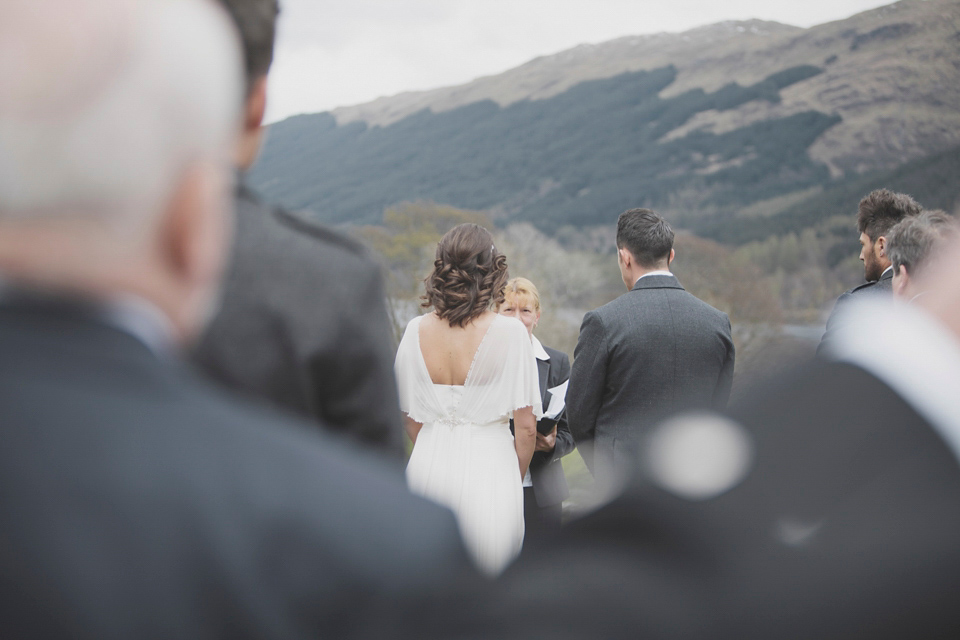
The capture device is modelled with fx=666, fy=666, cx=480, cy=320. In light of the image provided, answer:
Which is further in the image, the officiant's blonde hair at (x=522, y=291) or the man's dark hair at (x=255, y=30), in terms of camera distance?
the officiant's blonde hair at (x=522, y=291)

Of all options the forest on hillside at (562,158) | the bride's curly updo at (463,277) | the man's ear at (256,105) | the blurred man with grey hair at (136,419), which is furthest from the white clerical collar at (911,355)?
the forest on hillside at (562,158)

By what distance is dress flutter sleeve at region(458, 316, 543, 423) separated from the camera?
361cm

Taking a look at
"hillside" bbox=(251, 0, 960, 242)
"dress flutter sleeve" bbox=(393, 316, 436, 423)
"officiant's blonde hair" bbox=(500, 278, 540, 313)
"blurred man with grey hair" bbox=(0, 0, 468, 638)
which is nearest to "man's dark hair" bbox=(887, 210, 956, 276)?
"blurred man with grey hair" bbox=(0, 0, 468, 638)

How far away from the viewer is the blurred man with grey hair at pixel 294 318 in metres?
0.94

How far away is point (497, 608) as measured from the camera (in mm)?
466

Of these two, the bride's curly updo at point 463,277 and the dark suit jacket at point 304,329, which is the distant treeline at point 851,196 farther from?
the dark suit jacket at point 304,329

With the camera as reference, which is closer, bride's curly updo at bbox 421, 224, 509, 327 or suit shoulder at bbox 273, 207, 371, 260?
suit shoulder at bbox 273, 207, 371, 260

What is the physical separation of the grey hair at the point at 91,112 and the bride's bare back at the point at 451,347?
317 cm

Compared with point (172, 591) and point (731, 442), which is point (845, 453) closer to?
point (731, 442)

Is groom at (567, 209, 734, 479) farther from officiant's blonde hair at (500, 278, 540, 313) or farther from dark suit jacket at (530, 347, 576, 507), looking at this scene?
officiant's blonde hair at (500, 278, 540, 313)

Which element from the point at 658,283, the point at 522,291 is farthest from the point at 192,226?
the point at 522,291

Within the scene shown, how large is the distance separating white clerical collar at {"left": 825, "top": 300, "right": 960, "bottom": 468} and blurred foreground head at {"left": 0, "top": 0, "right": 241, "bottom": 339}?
495 millimetres

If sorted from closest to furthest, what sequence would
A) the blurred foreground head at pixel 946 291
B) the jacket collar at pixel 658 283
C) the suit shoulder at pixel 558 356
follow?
the blurred foreground head at pixel 946 291, the jacket collar at pixel 658 283, the suit shoulder at pixel 558 356

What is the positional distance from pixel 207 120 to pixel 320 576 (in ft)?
1.09
